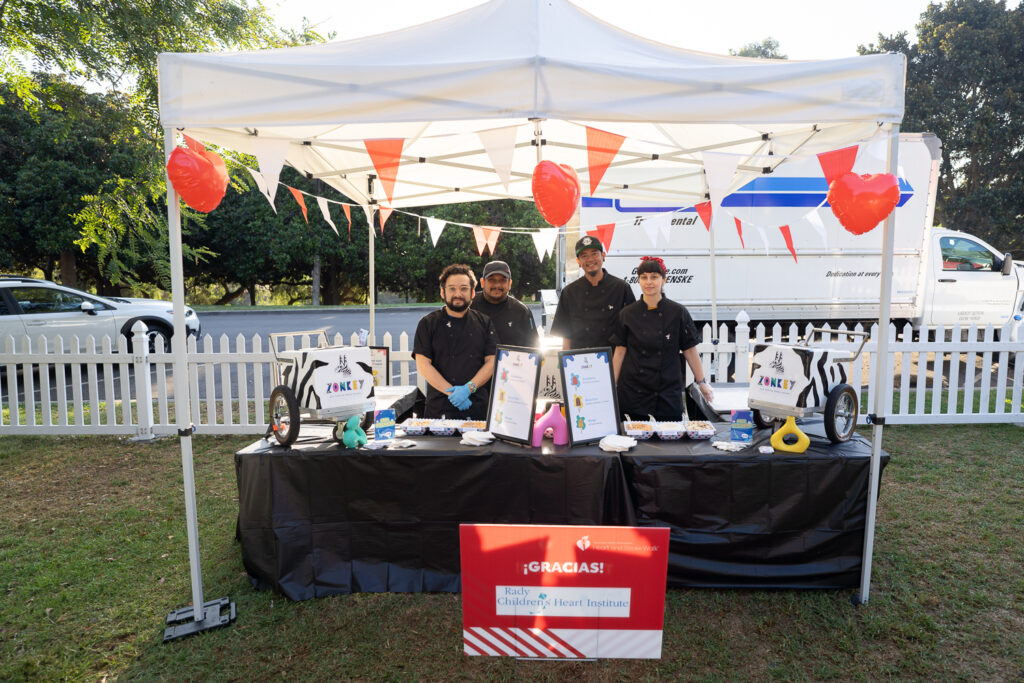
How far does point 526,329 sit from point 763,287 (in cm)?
571

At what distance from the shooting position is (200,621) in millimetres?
2734

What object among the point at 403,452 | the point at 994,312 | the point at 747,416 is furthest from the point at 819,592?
the point at 994,312

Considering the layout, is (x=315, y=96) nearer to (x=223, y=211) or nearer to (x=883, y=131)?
(x=883, y=131)

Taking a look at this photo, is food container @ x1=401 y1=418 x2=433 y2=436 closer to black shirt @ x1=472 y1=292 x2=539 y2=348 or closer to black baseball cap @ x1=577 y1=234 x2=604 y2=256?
black shirt @ x1=472 y1=292 x2=539 y2=348

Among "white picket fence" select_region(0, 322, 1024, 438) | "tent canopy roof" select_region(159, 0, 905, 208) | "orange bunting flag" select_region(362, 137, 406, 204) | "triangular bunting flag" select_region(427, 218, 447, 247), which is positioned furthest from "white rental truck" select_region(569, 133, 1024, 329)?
"tent canopy roof" select_region(159, 0, 905, 208)

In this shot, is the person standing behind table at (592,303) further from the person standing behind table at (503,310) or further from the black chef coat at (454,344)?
the black chef coat at (454,344)

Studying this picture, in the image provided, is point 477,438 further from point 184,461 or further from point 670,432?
point 184,461

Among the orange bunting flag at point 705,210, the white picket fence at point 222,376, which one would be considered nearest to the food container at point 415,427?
the white picket fence at point 222,376

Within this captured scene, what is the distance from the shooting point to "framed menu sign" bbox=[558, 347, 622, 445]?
285 centimetres

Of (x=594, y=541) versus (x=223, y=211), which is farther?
(x=223, y=211)

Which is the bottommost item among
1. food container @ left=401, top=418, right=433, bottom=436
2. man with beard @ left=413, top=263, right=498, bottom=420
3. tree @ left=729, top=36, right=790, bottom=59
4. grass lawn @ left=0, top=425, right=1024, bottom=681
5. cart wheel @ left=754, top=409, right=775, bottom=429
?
grass lawn @ left=0, top=425, right=1024, bottom=681

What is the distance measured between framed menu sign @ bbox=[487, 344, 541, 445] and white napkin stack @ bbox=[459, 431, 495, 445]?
4 centimetres

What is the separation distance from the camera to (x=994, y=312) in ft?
30.6

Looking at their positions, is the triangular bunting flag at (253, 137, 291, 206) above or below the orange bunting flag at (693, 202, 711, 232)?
below
